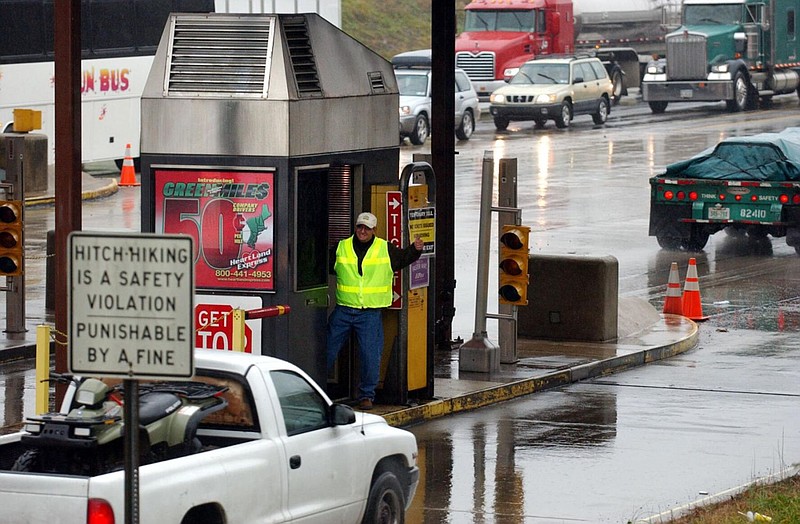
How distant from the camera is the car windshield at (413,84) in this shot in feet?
135

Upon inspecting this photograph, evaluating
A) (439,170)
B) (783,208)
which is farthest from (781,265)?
(439,170)

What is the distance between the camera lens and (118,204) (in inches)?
1171

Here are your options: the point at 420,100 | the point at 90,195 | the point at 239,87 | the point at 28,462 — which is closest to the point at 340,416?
the point at 28,462

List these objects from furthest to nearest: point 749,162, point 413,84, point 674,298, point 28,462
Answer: point 413,84 → point 749,162 → point 674,298 → point 28,462

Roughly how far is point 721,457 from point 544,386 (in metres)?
3.08

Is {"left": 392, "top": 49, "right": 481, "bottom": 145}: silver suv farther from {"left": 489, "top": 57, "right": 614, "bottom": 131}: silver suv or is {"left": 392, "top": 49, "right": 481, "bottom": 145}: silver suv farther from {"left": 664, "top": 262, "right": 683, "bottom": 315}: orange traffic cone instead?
{"left": 664, "top": 262, "right": 683, "bottom": 315}: orange traffic cone

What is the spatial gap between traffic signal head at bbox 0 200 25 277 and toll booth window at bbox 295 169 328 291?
13.4 feet

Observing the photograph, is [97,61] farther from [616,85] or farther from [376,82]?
[616,85]

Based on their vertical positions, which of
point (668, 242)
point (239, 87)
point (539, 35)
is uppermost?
point (539, 35)

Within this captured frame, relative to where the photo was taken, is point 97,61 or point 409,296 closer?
point 409,296

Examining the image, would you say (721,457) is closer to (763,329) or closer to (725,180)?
(763,329)

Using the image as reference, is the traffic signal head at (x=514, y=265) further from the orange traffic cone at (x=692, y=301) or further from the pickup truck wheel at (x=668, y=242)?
the pickup truck wheel at (x=668, y=242)

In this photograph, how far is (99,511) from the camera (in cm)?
724

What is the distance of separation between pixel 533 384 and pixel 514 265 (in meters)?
1.12
